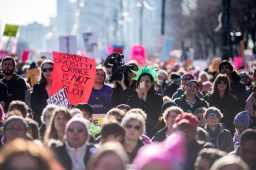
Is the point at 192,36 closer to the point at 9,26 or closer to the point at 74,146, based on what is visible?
the point at 9,26

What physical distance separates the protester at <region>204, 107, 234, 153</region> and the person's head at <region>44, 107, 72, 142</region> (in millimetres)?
2581

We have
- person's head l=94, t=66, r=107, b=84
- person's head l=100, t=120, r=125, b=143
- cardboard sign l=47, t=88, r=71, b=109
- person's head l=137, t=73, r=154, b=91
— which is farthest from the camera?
person's head l=94, t=66, r=107, b=84

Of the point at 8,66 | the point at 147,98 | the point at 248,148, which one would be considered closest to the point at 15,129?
the point at 248,148

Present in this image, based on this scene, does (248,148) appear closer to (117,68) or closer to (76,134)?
(76,134)

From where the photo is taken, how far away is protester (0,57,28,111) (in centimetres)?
1400

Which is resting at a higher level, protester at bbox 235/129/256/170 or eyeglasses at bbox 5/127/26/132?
eyeglasses at bbox 5/127/26/132

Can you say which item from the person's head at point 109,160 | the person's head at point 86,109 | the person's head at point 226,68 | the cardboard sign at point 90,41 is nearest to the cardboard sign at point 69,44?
the cardboard sign at point 90,41

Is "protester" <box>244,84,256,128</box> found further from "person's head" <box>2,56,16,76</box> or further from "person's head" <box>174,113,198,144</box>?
"person's head" <box>174,113,198,144</box>

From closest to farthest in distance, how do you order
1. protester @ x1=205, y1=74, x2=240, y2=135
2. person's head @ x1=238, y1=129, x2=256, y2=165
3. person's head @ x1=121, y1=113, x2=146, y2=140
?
1. person's head @ x1=238, y1=129, x2=256, y2=165
2. person's head @ x1=121, y1=113, x2=146, y2=140
3. protester @ x1=205, y1=74, x2=240, y2=135

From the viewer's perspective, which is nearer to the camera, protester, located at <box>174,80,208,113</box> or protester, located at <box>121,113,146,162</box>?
protester, located at <box>121,113,146,162</box>

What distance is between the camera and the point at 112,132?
8969mm

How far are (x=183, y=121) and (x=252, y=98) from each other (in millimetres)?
5215

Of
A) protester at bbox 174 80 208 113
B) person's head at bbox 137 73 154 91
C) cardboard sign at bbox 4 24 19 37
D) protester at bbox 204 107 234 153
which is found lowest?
protester at bbox 204 107 234 153

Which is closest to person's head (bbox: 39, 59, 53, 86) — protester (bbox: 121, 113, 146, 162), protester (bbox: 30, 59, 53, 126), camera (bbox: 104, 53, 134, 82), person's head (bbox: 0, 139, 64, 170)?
protester (bbox: 30, 59, 53, 126)
